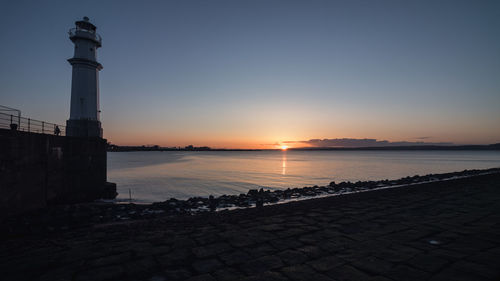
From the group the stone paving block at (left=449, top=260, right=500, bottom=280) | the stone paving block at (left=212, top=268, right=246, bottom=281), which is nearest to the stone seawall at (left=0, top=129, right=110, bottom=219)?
the stone paving block at (left=212, top=268, right=246, bottom=281)

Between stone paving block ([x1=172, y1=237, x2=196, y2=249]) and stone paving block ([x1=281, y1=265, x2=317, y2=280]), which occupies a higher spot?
stone paving block ([x1=281, y1=265, x2=317, y2=280])

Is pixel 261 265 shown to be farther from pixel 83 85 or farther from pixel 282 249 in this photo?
pixel 83 85

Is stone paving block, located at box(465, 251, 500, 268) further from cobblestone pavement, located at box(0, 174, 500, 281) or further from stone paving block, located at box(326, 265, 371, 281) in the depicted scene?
stone paving block, located at box(326, 265, 371, 281)

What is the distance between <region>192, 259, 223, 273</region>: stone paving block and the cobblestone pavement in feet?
0.05

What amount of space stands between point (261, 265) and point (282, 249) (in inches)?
28.3

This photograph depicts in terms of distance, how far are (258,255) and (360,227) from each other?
2.68 m

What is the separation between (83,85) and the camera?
17.2 metres

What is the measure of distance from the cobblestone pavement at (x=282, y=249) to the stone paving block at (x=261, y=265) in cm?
1

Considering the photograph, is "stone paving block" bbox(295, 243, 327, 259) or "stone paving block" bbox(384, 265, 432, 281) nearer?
"stone paving block" bbox(384, 265, 432, 281)

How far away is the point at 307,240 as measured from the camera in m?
4.52

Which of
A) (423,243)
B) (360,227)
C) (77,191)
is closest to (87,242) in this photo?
(360,227)

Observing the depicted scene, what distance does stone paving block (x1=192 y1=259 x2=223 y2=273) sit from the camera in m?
3.44

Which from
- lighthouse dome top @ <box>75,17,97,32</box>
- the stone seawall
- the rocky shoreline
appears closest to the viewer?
the rocky shoreline

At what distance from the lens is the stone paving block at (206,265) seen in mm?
3443
